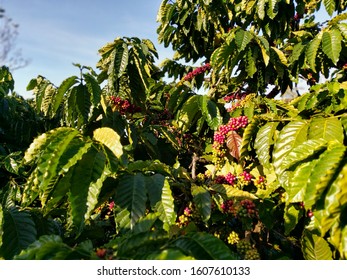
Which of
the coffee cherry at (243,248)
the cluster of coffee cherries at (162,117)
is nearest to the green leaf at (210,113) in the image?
the cluster of coffee cherries at (162,117)

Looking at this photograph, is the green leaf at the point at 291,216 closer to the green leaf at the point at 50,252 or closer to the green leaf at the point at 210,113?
the green leaf at the point at 210,113

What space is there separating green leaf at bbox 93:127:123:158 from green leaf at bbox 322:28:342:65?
160cm

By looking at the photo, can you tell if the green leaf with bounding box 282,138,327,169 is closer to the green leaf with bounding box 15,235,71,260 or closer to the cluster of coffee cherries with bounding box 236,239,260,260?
the cluster of coffee cherries with bounding box 236,239,260,260

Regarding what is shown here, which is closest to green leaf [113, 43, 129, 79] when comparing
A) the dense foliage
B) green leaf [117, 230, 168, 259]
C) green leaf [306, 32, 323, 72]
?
the dense foliage

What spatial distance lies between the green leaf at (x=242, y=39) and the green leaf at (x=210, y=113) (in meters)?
0.41

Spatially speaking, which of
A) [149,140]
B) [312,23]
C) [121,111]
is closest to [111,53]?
[121,111]

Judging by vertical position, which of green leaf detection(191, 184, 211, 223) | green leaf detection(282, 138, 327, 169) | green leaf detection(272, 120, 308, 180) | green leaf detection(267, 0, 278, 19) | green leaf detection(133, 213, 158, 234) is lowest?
green leaf detection(133, 213, 158, 234)

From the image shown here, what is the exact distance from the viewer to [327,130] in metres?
1.46

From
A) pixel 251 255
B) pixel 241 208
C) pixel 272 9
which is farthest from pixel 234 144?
pixel 272 9

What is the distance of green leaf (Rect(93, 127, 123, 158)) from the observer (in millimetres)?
1311

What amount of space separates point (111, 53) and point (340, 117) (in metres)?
1.43

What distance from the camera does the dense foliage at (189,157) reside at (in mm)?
1011

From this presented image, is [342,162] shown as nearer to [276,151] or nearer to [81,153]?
[276,151]

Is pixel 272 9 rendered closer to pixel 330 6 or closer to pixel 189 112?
pixel 330 6
